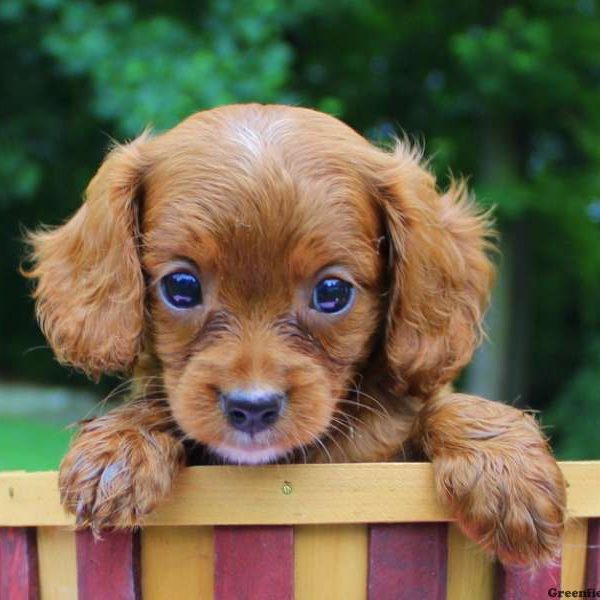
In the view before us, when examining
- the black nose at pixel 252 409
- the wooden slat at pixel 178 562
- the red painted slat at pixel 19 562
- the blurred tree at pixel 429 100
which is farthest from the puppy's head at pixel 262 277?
the blurred tree at pixel 429 100

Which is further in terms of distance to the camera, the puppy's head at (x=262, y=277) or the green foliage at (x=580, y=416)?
the green foliage at (x=580, y=416)

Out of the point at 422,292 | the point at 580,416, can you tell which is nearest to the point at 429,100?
the point at 580,416

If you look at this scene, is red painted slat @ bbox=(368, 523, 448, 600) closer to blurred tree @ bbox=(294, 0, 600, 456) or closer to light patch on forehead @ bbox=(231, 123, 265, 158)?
light patch on forehead @ bbox=(231, 123, 265, 158)

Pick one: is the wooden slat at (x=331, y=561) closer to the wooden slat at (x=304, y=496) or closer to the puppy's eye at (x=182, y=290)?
the wooden slat at (x=304, y=496)

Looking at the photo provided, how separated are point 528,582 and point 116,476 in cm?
103

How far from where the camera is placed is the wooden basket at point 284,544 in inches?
89.0

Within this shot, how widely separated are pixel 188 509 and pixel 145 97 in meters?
4.25

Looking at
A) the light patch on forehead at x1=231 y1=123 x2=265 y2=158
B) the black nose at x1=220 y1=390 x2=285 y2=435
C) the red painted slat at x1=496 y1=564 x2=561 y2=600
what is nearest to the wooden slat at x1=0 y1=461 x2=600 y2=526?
the black nose at x1=220 y1=390 x2=285 y2=435

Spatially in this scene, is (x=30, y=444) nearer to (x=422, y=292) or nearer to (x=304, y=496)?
(x=422, y=292)

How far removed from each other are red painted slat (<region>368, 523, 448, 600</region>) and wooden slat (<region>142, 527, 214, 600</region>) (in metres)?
0.39

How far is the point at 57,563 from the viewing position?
95.1 inches

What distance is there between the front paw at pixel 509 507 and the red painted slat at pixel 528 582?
0.06 metres

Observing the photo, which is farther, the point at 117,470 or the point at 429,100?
the point at 429,100

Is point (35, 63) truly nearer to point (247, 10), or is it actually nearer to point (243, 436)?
point (247, 10)
